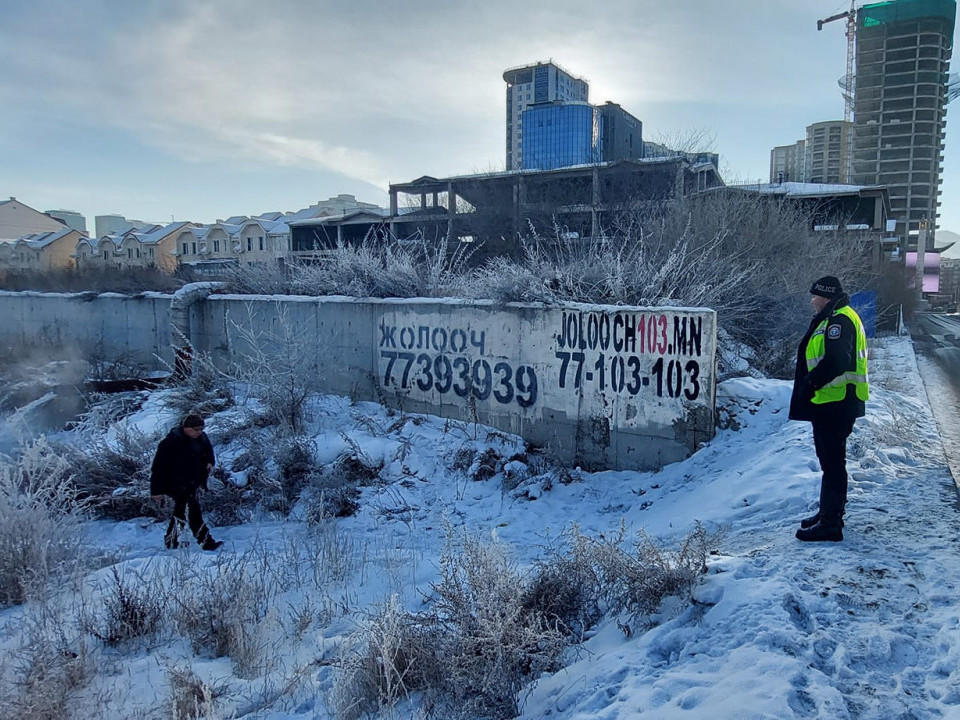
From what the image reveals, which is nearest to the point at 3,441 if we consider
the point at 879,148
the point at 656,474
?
the point at 656,474

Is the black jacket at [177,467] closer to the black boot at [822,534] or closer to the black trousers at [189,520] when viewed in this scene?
the black trousers at [189,520]

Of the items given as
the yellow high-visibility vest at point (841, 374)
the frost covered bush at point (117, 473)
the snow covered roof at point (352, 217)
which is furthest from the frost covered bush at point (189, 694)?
the snow covered roof at point (352, 217)

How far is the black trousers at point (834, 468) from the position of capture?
13.7 feet

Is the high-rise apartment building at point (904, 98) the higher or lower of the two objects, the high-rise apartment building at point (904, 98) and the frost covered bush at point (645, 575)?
the higher

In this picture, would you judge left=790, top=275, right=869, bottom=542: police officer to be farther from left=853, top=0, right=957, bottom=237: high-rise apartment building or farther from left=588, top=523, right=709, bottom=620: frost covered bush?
left=853, top=0, right=957, bottom=237: high-rise apartment building

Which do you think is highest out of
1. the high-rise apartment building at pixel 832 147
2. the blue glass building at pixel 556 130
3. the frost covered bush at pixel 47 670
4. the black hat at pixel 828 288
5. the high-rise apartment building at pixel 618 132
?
the high-rise apartment building at pixel 832 147

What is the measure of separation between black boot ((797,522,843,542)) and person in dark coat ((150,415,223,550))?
16.7 feet

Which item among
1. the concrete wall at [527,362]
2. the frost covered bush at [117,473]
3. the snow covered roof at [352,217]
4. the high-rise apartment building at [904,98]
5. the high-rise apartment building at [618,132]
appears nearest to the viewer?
the concrete wall at [527,362]

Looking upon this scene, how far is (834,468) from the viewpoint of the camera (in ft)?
13.8

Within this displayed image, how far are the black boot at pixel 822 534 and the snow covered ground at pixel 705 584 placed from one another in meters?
0.06

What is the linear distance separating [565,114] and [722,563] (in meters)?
96.8

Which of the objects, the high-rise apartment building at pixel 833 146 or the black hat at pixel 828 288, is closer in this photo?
the black hat at pixel 828 288

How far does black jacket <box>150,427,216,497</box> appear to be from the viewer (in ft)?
20.5

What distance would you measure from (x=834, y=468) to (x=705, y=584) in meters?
1.20
